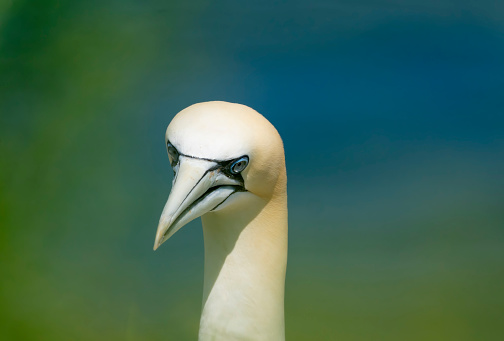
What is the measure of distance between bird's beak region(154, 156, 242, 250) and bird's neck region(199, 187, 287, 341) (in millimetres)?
231

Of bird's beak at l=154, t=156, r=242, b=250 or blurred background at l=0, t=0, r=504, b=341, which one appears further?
blurred background at l=0, t=0, r=504, b=341

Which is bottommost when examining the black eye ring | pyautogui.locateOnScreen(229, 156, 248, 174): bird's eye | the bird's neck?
the bird's neck

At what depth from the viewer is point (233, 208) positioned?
75.5 inches

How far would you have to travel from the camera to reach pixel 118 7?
13.0 ft

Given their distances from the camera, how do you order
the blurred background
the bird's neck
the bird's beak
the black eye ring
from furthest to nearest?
1. the blurred background
2. the bird's neck
3. the black eye ring
4. the bird's beak

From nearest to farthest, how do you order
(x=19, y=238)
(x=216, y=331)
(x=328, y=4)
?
1. (x=216, y=331)
2. (x=328, y=4)
3. (x=19, y=238)

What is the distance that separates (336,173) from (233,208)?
1.97 m

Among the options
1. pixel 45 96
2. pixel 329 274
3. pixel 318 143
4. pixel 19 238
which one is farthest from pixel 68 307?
pixel 318 143

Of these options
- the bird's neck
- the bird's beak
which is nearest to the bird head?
the bird's beak

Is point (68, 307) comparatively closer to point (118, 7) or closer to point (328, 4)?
point (118, 7)

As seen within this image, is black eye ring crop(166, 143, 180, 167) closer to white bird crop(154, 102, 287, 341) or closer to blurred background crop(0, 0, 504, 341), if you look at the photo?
white bird crop(154, 102, 287, 341)

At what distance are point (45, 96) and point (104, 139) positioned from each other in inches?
22.7

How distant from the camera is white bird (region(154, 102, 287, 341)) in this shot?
1.69 meters

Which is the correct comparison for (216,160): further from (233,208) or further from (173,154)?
(233,208)
